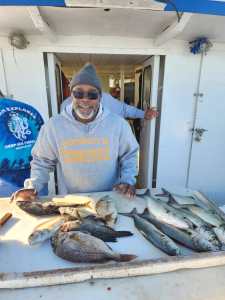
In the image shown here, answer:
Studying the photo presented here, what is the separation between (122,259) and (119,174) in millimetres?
847

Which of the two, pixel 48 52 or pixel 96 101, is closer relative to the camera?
pixel 96 101

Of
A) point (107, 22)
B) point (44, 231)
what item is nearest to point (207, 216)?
point (44, 231)

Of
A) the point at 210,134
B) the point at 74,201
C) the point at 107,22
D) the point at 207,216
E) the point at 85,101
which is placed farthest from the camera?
the point at 210,134

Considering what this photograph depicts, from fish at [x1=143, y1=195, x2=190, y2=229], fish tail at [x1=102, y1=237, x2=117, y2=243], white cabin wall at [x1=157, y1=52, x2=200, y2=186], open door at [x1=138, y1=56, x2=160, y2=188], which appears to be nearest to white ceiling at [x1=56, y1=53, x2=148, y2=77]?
open door at [x1=138, y1=56, x2=160, y2=188]

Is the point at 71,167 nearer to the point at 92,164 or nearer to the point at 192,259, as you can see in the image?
the point at 92,164

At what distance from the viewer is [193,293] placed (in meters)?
0.68

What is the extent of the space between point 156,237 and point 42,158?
94 centimetres

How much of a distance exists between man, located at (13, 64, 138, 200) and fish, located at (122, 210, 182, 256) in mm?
417

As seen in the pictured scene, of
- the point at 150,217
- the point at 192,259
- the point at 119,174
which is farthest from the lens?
the point at 119,174

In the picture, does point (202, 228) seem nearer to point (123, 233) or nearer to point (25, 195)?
point (123, 233)

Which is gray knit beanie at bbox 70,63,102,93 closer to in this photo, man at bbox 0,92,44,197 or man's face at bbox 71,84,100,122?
man's face at bbox 71,84,100,122

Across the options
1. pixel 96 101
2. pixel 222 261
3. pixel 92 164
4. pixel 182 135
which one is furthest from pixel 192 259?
pixel 182 135

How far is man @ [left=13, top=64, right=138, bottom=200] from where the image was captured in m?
1.46

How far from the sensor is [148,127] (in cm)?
327
